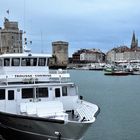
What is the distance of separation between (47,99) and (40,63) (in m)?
2.82

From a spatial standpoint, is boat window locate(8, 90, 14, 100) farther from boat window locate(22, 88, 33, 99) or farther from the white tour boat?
boat window locate(22, 88, 33, 99)

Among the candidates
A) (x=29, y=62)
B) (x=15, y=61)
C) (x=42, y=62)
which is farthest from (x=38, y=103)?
(x=42, y=62)

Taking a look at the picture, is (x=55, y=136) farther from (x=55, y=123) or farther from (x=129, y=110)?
(x=129, y=110)

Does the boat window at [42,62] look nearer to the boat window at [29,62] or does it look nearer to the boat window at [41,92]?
the boat window at [29,62]

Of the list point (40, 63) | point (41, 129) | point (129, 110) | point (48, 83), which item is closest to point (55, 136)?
point (41, 129)

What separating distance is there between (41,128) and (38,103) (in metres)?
1.92

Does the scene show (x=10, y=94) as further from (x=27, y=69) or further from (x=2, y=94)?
(x=27, y=69)

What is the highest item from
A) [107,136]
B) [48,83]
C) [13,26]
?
[13,26]

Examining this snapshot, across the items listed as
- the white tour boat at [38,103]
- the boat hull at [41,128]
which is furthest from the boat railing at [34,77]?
the boat hull at [41,128]

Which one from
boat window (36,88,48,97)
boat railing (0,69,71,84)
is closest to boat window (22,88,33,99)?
boat window (36,88,48,97)

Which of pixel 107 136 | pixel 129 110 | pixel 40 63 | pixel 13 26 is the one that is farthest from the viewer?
pixel 13 26

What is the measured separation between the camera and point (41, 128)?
Answer: 1986 cm

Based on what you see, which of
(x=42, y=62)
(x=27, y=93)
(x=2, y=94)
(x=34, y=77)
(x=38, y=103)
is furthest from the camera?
(x=42, y=62)

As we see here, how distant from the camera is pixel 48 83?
74.1 ft
